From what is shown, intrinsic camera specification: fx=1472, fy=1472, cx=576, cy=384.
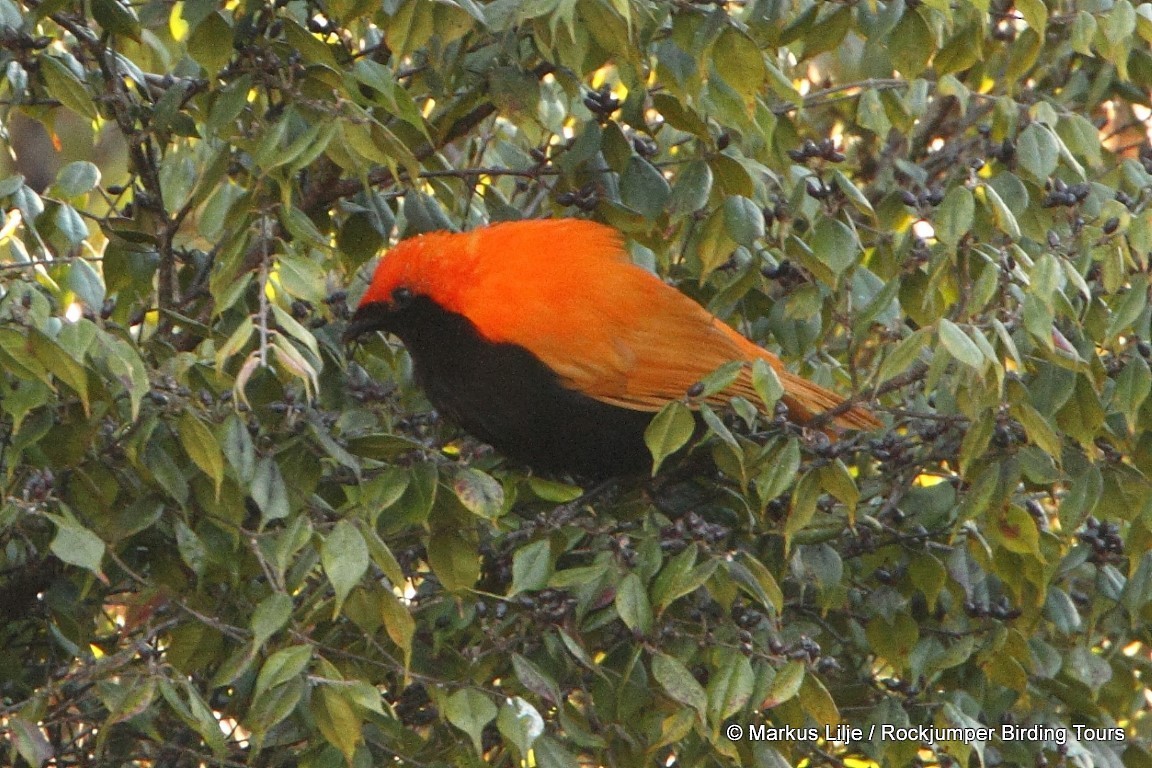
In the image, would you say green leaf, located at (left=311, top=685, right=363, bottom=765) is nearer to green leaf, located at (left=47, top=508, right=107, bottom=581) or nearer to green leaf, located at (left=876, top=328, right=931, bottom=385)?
green leaf, located at (left=47, top=508, right=107, bottom=581)

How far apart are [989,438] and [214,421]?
1.46 m

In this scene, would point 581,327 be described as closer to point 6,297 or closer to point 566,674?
point 566,674

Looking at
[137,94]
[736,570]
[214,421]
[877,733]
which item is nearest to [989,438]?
[736,570]

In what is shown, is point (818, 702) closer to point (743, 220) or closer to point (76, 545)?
point (743, 220)

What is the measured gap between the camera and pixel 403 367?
4207mm

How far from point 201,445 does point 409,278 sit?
5.21ft

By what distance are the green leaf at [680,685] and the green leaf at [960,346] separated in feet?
2.47

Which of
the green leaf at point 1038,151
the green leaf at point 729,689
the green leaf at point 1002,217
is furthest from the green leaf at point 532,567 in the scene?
the green leaf at point 1038,151

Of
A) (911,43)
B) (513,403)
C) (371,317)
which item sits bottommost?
(513,403)

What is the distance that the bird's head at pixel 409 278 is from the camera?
405 cm

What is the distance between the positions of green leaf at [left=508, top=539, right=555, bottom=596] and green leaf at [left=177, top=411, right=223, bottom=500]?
583mm

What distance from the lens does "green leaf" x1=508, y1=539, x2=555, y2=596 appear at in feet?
9.07

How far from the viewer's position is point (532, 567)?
2.80m

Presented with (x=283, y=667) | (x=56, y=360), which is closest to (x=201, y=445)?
(x=56, y=360)
